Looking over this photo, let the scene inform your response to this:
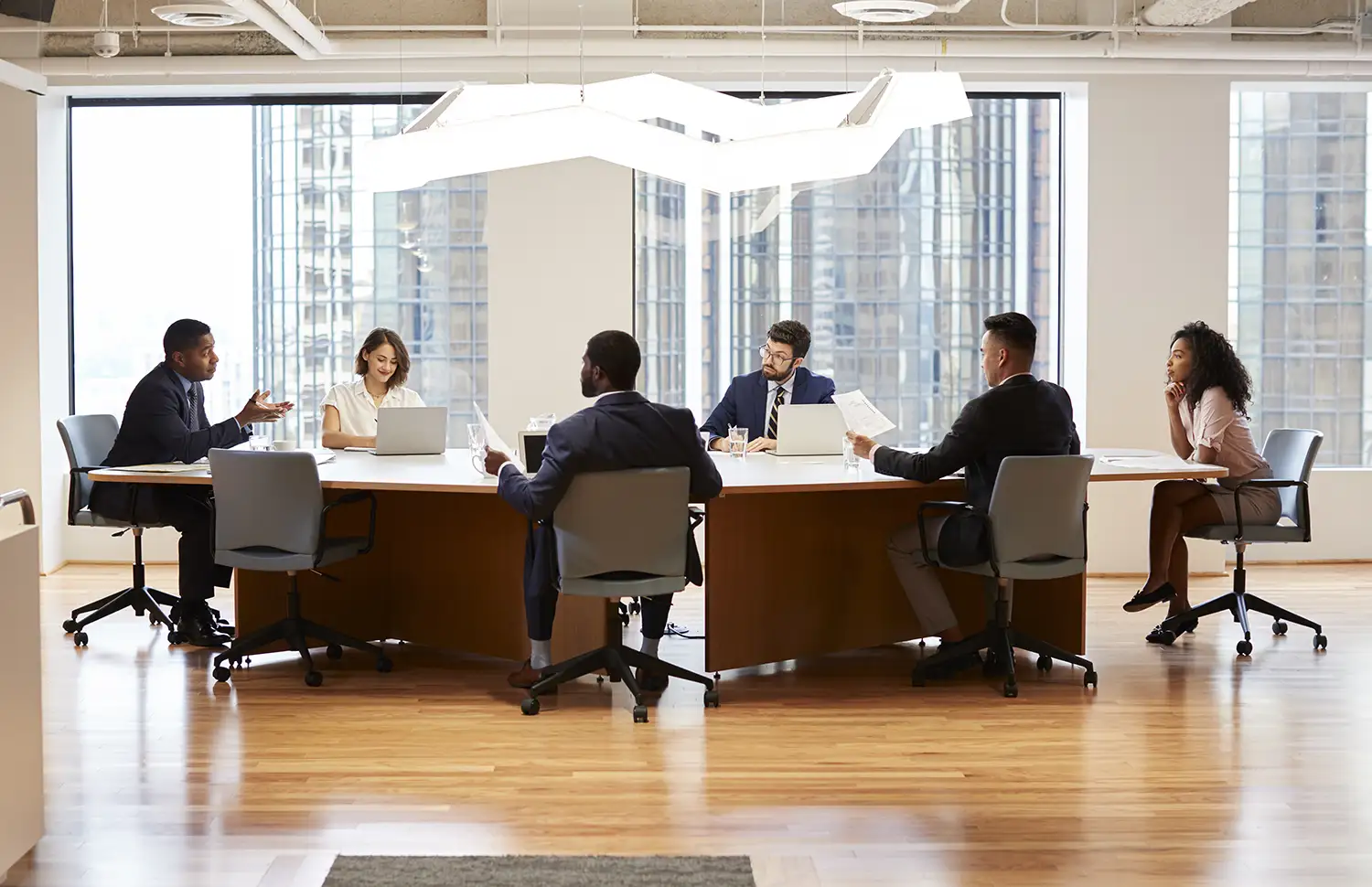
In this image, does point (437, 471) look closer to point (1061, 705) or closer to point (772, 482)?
point (772, 482)

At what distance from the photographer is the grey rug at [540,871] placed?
3240 millimetres

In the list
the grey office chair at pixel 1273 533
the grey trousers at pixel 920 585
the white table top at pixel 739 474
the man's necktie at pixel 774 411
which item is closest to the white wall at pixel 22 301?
the white table top at pixel 739 474

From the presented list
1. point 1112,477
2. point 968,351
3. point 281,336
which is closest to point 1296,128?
point 968,351

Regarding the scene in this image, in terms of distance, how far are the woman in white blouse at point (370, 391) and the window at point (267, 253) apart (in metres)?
1.92

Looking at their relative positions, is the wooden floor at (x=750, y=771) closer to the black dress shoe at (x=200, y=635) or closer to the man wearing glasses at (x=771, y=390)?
the black dress shoe at (x=200, y=635)

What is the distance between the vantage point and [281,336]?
8547 millimetres

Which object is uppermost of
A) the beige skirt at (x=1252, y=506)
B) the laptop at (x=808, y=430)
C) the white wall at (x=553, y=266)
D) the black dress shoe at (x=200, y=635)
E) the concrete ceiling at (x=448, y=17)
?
the concrete ceiling at (x=448, y=17)

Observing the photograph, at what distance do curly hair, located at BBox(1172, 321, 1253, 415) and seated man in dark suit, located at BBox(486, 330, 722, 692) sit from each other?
2.67 meters

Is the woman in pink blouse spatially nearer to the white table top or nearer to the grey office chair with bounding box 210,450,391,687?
the white table top

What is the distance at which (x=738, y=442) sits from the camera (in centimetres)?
590

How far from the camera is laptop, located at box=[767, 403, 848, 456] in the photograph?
19.6ft

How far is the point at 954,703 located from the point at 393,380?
3169 mm

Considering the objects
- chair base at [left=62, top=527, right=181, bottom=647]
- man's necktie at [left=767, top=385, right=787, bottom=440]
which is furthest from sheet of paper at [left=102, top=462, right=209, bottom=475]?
man's necktie at [left=767, top=385, right=787, bottom=440]

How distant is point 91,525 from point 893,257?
16.3ft
